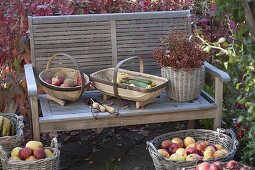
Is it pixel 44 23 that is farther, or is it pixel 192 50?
pixel 44 23

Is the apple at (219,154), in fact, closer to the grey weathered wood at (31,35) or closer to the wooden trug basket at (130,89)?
the wooden trug basket at (130,89)

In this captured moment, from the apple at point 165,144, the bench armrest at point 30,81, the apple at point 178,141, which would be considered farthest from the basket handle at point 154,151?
the bench armrest at point 30,81

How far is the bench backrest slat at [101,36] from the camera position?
3.87m

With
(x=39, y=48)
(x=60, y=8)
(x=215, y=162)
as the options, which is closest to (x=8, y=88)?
(x=39, y=48)

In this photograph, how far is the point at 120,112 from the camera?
3445 mm

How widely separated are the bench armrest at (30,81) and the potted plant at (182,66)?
95 centimetres

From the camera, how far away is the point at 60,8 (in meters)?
4.14

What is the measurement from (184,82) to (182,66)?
0.13 m

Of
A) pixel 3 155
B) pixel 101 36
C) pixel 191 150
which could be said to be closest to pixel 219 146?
pixel 191 150

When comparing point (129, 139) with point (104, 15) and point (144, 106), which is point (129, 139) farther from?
point (104, 15)

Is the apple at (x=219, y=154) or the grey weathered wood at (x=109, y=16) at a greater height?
the grey weathered wood at (x=109, y=16)

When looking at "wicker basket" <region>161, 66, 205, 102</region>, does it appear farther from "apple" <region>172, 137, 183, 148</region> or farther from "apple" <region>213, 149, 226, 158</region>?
"apple" <region>213, 149, 226, 158</region>

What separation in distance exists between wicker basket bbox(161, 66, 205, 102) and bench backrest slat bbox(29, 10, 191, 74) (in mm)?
509

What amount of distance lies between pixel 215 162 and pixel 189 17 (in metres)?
1.57
